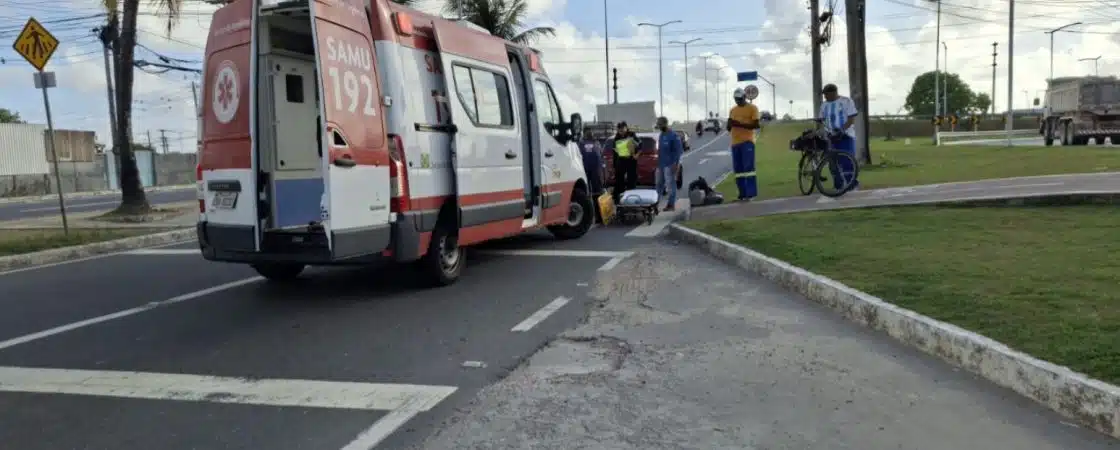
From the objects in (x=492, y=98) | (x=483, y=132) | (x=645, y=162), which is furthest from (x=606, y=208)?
(x=645, y=162)

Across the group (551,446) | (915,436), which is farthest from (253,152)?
(915,436)

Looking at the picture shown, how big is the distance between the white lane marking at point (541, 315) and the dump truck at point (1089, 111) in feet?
92.8

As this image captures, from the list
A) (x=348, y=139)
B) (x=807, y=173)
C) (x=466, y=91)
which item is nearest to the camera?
(x=348, y=139)

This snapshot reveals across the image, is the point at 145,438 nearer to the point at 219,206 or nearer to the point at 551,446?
the point at 551,446

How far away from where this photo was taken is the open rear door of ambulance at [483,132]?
7969mm

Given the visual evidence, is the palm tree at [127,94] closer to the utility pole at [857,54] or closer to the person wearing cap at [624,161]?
the person wearing cap at [624,161]

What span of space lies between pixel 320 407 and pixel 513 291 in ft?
11.4

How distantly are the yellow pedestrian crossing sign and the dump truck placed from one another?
99.9 ft

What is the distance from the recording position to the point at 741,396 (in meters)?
4.46

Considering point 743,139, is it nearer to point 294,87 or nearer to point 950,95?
point 294,87

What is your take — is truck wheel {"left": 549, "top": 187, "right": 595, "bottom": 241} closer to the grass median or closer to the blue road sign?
the grass median

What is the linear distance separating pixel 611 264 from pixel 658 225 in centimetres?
378

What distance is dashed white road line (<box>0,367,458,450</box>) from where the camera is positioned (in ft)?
14.5

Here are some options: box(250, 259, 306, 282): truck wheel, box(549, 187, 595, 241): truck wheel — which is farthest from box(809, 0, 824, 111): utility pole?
box(250, 259, 306, 282): truck wheel
